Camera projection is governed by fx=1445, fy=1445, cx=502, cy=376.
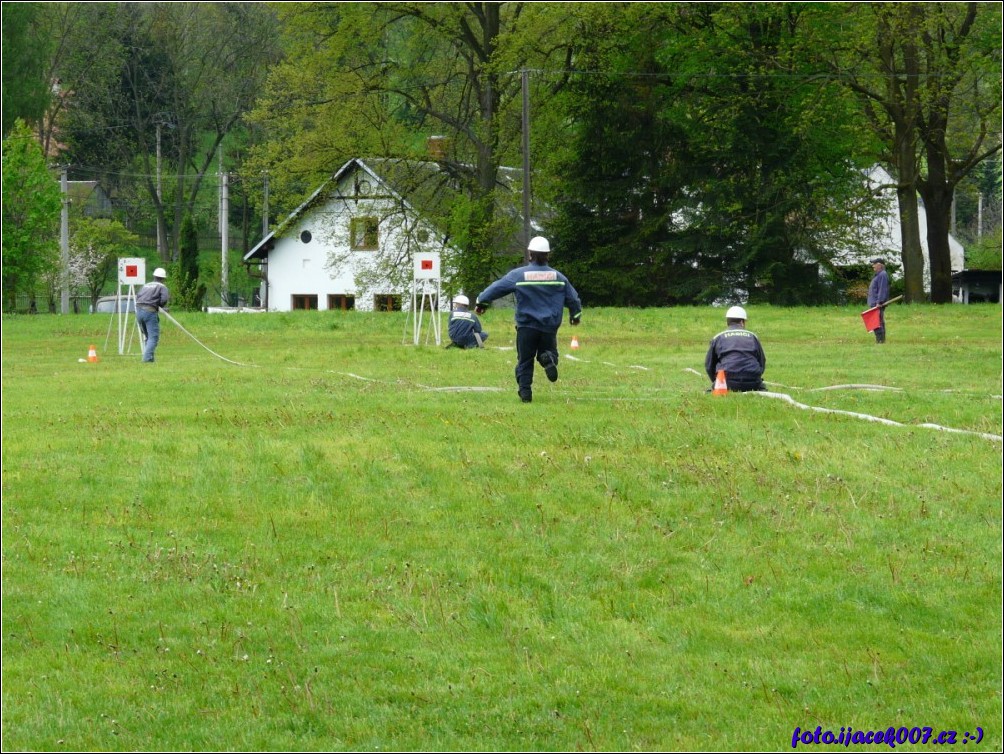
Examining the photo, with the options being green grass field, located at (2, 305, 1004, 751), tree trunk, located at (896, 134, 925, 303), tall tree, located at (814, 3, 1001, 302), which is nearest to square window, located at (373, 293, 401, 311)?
tree trunk, located at (896, 134, 925, 303)

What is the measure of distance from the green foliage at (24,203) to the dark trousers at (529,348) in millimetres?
45138

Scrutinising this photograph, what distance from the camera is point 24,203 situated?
5872 cm

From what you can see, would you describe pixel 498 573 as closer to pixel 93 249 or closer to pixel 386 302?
pixel 386 302

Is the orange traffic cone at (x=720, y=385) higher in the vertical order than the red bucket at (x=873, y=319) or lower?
lower

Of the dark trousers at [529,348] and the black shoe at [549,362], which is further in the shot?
the black shoe at [549,362]

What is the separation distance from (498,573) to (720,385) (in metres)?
8.59

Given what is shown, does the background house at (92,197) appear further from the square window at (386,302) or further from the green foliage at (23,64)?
the square window at (386,302)

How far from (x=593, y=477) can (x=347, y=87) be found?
4176cm

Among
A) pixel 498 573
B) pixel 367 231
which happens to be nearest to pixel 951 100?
pixel 367 231

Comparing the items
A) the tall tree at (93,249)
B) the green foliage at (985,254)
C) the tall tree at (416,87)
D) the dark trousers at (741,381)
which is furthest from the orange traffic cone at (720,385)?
the green foliage at (985,254)

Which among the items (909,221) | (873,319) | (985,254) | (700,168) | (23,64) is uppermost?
(23,64)

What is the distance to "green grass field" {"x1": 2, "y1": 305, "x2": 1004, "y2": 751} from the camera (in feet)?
23.6

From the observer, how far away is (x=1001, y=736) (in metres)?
7.00

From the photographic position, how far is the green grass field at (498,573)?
7.20 m
